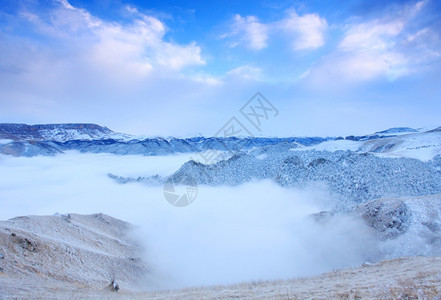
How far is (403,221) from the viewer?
17750 mm

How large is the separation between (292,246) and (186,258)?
9.59 m

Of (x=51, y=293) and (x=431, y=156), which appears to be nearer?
(x=51, y=293)

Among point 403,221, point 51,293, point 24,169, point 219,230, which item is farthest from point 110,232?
point 24,169

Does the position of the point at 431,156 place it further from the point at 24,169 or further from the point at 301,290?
the point at 24,169

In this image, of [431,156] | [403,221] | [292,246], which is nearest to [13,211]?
[292,246]

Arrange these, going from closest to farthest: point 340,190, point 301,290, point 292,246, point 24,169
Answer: point 301,290
point 292,246
point 340,190
point 24,169

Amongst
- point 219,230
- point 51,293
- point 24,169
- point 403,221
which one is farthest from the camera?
point 24,169

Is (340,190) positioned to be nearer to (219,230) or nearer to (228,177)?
(219,230)

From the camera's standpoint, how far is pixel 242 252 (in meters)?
22.7

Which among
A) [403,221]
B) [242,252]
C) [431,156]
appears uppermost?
[431,156]

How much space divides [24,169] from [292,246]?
129202 millimetres

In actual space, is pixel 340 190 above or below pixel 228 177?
below

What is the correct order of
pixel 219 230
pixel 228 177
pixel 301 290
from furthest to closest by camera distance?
pixel 228 177 → pixel 219 230 → pixel 301 290

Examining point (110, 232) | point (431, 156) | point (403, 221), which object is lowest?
point (403, 221)
